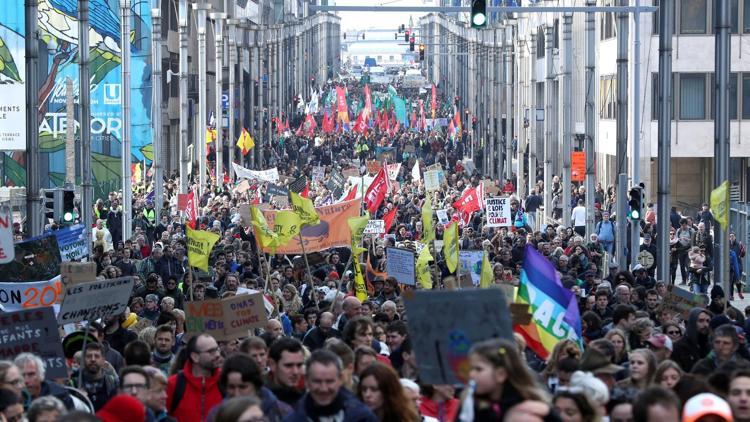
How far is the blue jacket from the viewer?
870 cm

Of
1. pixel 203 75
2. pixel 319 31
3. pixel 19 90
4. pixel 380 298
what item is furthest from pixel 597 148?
pixel 319 31

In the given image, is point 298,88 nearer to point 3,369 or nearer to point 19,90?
point 19,90

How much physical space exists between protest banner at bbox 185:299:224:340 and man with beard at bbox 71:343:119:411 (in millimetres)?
2139

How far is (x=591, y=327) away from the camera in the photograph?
47.8ft

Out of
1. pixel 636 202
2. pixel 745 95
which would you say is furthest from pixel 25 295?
pixel 745 95

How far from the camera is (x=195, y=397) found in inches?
412

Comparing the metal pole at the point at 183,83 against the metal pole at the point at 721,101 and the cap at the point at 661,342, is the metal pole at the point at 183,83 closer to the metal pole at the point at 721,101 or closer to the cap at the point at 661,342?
the metal pole at the point at 721,101

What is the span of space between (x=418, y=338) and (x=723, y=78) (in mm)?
16786

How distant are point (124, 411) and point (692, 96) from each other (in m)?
43.0

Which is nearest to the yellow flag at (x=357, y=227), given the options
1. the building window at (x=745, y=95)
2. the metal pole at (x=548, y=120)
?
the metal pole at (x=548, y=120)

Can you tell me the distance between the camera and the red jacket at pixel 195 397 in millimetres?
10406

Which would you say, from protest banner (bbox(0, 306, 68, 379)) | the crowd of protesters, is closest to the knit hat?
the crowd of protesters

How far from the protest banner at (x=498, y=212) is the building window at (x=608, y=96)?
22.6m

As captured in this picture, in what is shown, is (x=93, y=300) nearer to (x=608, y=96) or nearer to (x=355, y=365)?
(x=355, y=365)
